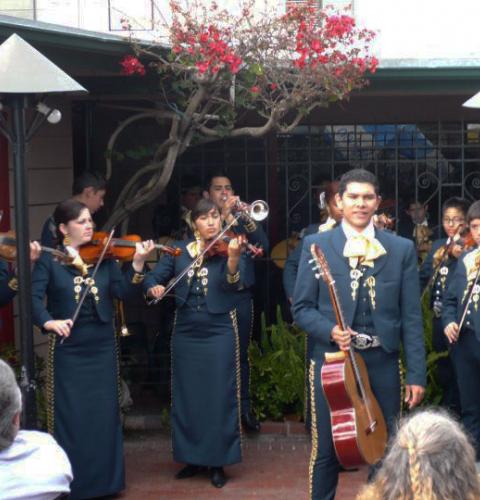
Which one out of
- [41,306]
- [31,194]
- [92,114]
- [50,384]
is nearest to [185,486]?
[50,384]

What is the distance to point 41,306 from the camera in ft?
20.9

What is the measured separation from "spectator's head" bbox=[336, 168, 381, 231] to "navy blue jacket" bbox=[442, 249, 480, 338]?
1298 mm

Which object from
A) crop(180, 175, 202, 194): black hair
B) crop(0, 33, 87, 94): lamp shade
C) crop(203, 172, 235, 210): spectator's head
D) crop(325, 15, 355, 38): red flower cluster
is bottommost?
crop(203, 172, 235, 210): spectator's head

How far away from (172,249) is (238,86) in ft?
4.35

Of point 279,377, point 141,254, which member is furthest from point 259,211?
point 279,377

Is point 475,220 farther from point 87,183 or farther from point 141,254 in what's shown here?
point 87,183

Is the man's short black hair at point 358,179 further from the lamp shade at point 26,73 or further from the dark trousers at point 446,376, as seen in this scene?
the dark trousers at point 446,376

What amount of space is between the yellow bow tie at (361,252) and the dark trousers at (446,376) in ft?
6.78

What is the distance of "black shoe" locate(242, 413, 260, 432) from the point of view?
802 centimetres

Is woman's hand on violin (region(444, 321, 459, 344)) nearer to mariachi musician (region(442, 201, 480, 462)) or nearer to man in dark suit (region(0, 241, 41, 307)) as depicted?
mariachi musician (region(442, 201, 480, 462))

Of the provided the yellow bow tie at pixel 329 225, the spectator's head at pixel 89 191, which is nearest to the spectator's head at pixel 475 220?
the yellow bow tie at pixel 329 225

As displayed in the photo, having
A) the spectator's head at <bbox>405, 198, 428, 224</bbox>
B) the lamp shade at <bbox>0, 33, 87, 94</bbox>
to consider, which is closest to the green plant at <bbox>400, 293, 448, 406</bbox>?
the spectator's head at <bbox>405, 198, 428, 224</bbox>

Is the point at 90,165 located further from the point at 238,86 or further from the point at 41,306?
the point at 41,306

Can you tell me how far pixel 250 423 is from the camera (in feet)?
26.3
